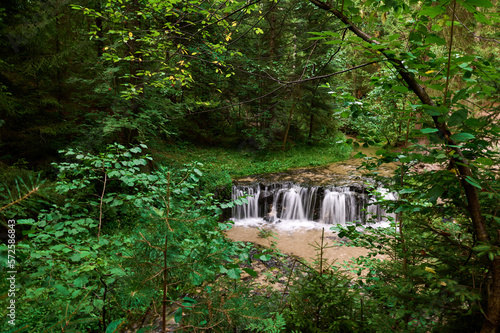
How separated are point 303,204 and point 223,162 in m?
5.51

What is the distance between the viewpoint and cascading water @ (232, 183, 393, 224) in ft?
33.8

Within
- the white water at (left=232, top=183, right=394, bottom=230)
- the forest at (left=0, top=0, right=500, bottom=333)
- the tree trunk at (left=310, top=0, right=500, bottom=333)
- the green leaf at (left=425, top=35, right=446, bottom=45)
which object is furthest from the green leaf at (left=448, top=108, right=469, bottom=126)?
the white water at (left=232, top=183, right=394, bottom=230)

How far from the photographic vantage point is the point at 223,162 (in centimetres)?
1386

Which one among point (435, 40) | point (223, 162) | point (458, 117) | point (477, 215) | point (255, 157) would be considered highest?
point (435, 40)

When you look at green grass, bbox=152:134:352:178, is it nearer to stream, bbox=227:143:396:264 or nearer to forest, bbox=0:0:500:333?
forest, bbox=0:0:500:333

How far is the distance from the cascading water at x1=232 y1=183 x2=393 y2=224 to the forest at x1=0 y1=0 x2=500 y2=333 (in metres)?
1.13

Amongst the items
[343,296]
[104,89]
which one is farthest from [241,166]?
[343,296]

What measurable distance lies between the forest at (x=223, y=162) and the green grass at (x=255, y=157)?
0.54 ft

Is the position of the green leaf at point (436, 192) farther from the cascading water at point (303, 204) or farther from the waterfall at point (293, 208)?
the waterfall at point (293, 208)

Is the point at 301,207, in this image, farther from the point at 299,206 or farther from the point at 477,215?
the point at 477,215

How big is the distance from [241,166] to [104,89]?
835 centimetres

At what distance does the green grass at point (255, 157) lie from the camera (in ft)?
43.7

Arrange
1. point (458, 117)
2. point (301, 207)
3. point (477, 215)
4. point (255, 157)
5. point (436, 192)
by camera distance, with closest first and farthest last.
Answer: point (458, 117), point (436, 192), point (477, 215), point (301, 207), point (255, 157)

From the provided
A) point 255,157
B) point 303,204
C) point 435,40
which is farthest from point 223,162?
point 435,40
